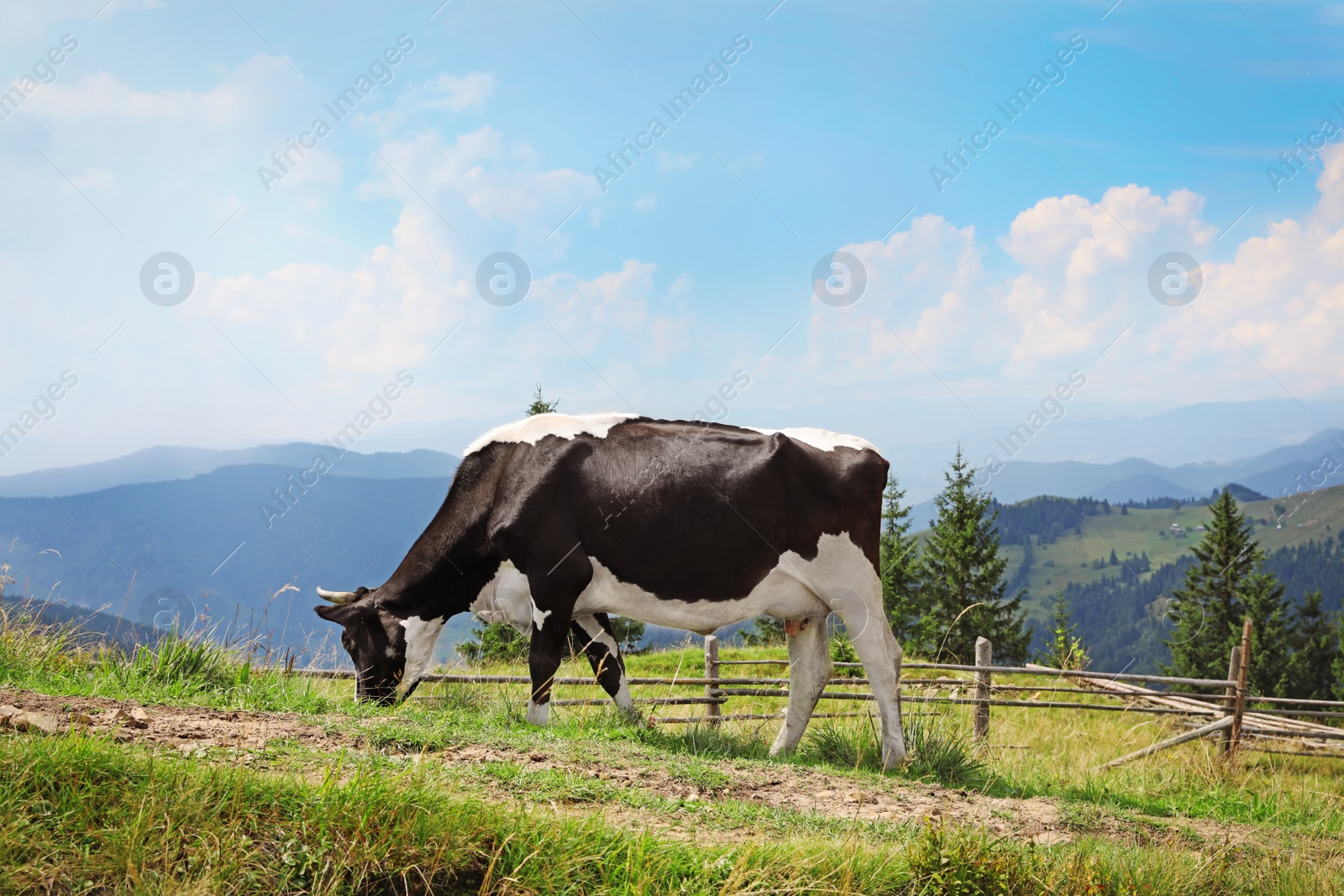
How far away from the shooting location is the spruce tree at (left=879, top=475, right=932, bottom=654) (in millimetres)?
33094

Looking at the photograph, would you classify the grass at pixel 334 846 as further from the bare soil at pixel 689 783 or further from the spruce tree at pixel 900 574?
the spruce tree at pixel 900 574

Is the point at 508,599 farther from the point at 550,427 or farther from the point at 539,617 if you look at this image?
the point at 550,427

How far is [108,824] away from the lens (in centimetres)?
365

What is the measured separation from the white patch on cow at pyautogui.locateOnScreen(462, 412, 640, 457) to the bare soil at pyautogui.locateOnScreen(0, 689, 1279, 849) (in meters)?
2.85

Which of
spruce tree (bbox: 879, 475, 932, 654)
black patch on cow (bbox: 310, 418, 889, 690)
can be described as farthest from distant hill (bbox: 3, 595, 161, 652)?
spruce tree (bbox: 879, 475, 932, 654)

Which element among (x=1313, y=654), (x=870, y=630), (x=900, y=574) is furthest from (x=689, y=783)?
(x=1313, y=654)

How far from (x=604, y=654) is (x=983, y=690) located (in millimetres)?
6881

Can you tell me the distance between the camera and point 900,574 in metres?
34.2

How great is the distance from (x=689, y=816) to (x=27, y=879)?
2760mm

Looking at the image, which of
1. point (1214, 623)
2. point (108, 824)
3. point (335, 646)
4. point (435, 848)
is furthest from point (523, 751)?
point (1214, 623)

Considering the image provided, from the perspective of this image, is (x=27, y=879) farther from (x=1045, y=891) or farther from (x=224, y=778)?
(x=1045, y=891)

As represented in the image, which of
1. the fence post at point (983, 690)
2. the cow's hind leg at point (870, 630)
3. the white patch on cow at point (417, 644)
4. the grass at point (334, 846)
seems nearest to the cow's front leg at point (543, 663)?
the white patch on cow at point (417, 644)

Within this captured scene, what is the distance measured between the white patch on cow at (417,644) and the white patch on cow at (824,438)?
10.5 feet

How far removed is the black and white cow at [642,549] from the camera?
7570 millimetres
